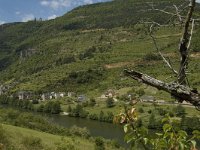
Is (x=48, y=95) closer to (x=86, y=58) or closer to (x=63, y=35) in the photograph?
(x=86, y=58)

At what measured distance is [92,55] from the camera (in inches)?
5079

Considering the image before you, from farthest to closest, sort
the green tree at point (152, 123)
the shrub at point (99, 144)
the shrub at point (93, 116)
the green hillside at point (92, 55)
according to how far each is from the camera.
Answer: the green hillside at point (92, 55), the shrub at point (93, 116), the green tree at point (152, 123), the shrub at point (99, 144)

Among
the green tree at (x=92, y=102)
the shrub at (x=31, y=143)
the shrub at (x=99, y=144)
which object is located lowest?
the green tree at (x=92, y=102)

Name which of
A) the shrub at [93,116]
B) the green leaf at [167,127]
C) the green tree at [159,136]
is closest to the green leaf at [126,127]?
the green tree at [159,136]

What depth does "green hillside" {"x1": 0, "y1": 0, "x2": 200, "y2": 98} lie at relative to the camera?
109 metres

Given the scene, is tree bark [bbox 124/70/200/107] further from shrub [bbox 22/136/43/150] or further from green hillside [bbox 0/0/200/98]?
green hillside [bbox 0/0/200/98]

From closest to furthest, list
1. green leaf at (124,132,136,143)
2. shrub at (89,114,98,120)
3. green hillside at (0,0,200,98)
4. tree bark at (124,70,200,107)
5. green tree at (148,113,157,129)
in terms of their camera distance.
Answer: tree bark at (124,70,200,107) < green leaf at (124,132,136,143) < green tree at (148,113,157,129) < shrub at (89,114,98,120) < green hillside at (0,0,200,98)

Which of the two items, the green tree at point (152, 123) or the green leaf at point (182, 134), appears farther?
the green tree at point (152, 123)

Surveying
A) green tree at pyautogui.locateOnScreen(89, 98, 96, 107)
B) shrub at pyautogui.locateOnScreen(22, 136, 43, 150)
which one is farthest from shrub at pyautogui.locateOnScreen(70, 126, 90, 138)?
green tree at pyautogui.locateOnScreen(89, 98, 96, 107)

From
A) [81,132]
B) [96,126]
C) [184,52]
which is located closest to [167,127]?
[184,52]

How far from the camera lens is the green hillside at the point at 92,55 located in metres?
109

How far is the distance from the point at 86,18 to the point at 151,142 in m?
195

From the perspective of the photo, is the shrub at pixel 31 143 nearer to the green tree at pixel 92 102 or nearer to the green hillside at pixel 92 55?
the green hillside at pixel 92 55

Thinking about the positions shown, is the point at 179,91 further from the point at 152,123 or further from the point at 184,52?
the point at 152,123
